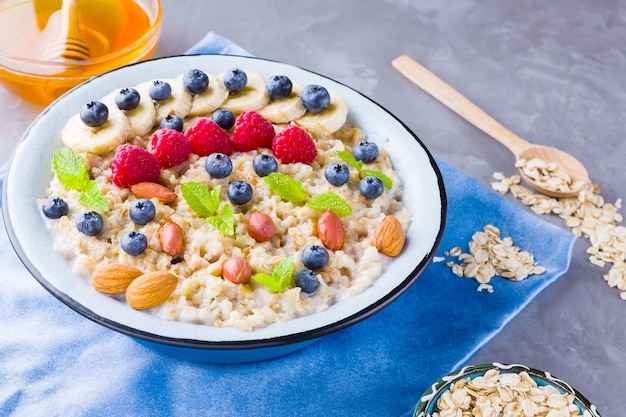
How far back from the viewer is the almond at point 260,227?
208 cm

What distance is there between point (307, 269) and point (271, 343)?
26 centimetres

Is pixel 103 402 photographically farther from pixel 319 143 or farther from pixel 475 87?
pixel 475 87

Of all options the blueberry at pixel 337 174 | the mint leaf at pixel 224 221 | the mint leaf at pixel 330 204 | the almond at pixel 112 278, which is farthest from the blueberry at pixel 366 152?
the almond at pixel 112 278

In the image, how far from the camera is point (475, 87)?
3.43 meters

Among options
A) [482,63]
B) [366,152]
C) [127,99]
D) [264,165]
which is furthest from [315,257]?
[482,63]

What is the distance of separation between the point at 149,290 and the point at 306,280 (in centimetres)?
40

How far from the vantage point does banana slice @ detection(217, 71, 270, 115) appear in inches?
98.0

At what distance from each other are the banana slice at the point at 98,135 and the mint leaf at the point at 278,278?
66cm

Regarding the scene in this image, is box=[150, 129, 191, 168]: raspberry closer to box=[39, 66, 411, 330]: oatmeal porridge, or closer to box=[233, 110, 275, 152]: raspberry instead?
box=[39, 66, 411, 330]: oatmeal porridge

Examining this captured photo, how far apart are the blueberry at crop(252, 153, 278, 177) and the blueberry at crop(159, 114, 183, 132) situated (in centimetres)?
28

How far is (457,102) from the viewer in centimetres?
323

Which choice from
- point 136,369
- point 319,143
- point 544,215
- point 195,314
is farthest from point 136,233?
point 544,215

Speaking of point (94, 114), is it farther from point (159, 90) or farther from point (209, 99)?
point (209, 99)

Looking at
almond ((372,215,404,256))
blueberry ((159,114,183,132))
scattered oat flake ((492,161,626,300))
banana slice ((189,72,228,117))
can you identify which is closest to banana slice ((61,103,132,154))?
blueberry ((159,114,183,132))
